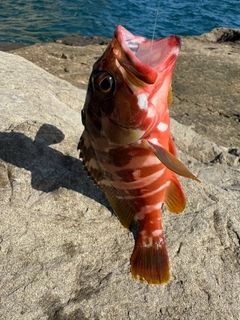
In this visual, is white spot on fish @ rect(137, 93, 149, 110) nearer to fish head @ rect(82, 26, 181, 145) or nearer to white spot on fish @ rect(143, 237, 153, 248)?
fish head @ rect(82, 26, 181, 145)

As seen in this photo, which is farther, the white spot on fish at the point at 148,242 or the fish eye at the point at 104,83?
the white spot on fish at the point at 148,242

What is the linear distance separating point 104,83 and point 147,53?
26 cm

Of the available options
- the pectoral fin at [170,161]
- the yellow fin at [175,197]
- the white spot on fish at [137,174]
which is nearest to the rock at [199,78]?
the yellow fin at [175,197]

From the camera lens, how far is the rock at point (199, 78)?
6410 mm

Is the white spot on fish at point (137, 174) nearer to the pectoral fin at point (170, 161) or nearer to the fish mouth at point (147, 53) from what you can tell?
the pectoral fin at point (170, 161)

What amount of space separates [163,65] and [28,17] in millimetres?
13431

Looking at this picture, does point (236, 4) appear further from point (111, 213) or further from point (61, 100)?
point (111, 213)

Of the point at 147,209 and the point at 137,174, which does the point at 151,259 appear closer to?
the point at 147,209

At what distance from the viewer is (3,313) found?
2189 millimetres

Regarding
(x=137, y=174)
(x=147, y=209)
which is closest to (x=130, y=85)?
(x=137, y=174)

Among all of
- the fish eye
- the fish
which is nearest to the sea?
the fish

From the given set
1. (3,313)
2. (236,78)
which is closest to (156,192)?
(3,313)

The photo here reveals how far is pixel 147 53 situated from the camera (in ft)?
6.91

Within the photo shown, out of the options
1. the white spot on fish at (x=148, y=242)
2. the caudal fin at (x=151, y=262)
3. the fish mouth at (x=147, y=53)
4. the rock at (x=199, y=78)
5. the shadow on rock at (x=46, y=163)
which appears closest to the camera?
the fish mouth at (x=147, y=53)
